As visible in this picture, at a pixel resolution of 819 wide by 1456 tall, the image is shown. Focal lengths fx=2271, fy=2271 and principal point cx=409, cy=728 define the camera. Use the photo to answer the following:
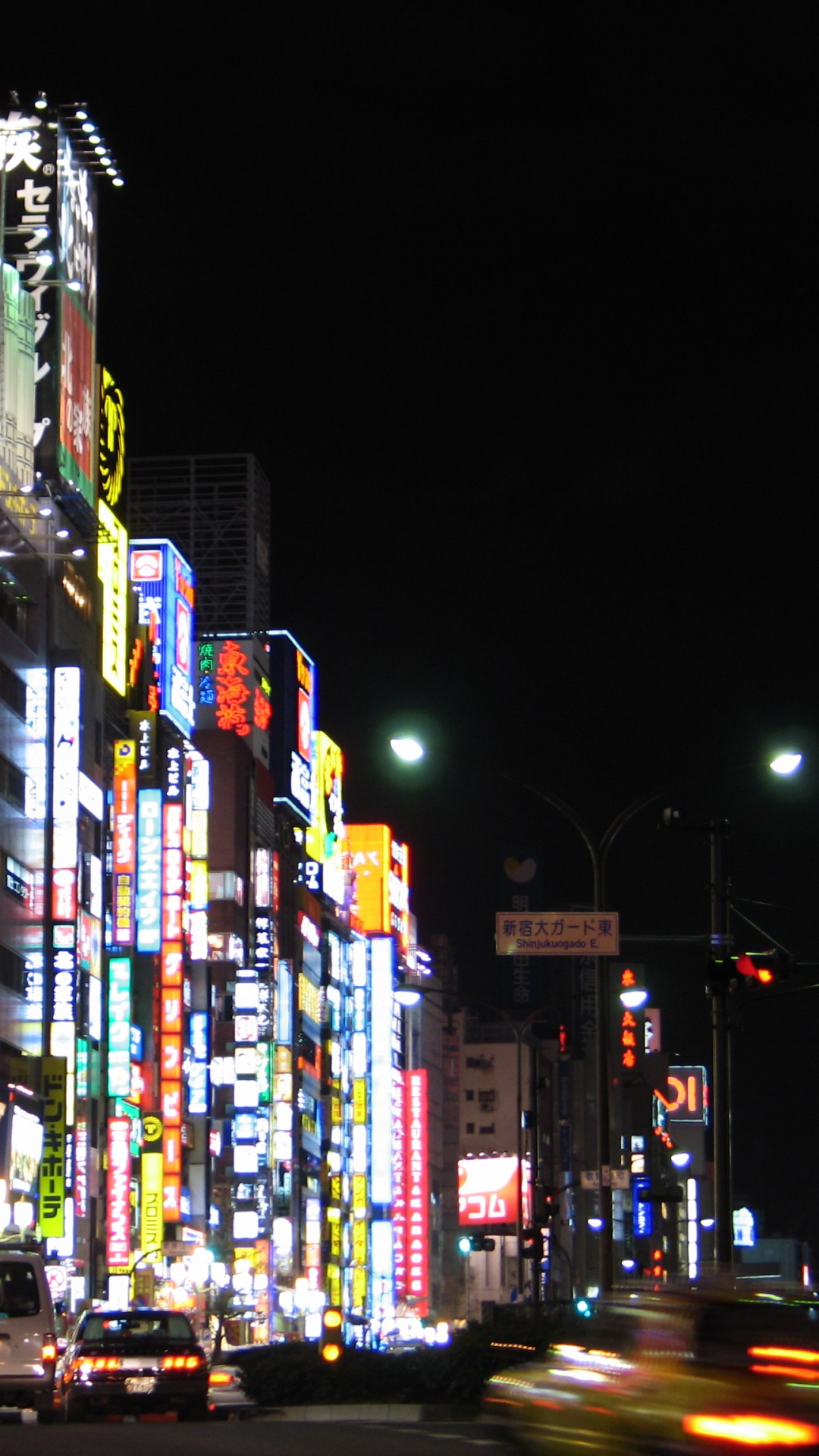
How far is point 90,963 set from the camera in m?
70.6

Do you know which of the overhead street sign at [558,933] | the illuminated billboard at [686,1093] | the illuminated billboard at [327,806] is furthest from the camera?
the illuminated billboard at [686,1093]

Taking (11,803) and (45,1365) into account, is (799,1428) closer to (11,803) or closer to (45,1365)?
(45,1365)

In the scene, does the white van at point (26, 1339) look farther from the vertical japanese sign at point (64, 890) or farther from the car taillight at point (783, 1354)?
the vertical japanese sign at point (64, 890)

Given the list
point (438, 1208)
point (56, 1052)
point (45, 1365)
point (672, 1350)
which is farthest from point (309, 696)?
point (672, 1350)

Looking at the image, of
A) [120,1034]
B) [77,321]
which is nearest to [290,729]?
[120,1034]

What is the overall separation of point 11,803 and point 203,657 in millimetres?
52199

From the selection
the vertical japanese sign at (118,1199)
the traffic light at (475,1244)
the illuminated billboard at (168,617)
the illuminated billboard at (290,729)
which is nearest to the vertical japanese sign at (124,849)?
the vertical japanese sign at (118,1199)

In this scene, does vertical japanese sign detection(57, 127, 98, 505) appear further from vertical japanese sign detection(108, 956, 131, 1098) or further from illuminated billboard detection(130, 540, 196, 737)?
illuminated billboard detection(130, 540, 196, 737)

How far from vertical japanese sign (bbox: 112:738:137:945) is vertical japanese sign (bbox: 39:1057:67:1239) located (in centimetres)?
1198

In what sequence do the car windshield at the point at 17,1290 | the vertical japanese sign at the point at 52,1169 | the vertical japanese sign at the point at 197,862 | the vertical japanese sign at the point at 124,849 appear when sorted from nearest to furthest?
1. the car windshield at the point at 17,1290
2. the vertical japanese sign at the point at 52,1169
3. the vertical japanese sign at the point at 124,849
4. the vertical japanese sign at the point at 197,862

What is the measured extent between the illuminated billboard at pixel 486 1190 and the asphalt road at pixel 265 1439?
4029cm

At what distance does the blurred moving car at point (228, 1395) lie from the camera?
92.8 ft

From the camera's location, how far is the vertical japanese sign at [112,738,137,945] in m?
72.9

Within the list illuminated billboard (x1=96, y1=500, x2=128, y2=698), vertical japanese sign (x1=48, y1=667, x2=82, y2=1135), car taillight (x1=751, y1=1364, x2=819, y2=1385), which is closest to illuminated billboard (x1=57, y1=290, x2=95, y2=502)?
illuminated billboard (x1=96, y1=500, x2=128, y2=698)
